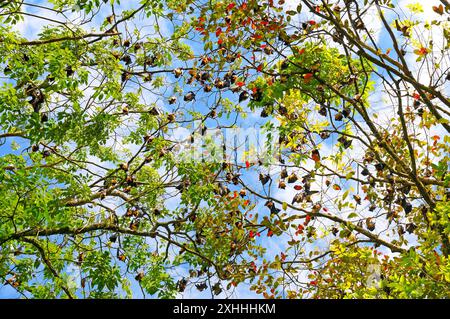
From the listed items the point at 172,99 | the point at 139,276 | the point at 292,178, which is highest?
the point at 172,99

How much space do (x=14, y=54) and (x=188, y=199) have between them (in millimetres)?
2596

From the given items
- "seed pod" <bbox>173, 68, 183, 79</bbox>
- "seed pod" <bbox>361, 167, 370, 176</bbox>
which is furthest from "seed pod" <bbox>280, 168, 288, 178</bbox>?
"seed pod" <bbox>173, 68, 183, 79</bbox>

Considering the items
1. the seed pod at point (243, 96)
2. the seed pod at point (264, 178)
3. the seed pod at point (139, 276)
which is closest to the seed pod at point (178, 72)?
the seed pod at point (243, 96)

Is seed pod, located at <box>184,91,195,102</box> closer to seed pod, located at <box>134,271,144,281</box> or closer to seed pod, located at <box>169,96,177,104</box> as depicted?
seed pod, located at <box>169,96,177,104</box>

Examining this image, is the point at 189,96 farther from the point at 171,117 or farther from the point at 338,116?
the point at 338,116

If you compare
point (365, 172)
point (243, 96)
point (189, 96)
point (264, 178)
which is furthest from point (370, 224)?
point (189, 96)

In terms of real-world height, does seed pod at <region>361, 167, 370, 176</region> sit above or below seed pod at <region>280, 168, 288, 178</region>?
below

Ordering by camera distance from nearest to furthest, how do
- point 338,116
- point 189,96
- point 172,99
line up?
point 338,116
point 189,96
point 172,99
